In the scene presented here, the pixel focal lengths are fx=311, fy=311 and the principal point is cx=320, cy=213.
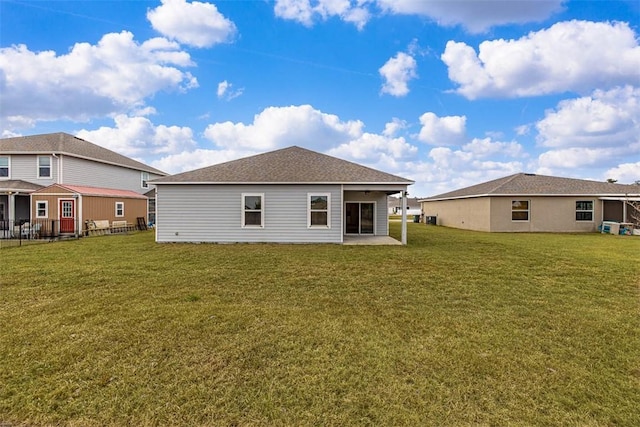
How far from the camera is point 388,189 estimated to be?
44.8ft

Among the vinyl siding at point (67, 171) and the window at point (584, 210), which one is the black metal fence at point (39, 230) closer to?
the vinyl siding at point (67, 171)

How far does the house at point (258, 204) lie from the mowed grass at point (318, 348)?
6188 mm

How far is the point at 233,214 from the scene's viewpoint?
14.0 metres

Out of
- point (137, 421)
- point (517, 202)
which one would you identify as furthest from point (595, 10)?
point (137, 421)

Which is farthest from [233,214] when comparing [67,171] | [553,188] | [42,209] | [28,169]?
[553,188]

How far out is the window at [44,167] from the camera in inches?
768

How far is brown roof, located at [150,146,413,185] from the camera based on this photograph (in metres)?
13.6

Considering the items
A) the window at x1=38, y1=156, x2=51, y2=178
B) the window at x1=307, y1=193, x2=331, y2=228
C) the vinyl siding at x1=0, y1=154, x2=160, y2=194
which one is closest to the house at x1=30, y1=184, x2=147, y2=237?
the vinyl siding at x1=0, y1=154, x2=160, y2=194

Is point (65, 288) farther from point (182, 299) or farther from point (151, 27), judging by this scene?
point (151, 27)

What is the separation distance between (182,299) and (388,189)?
397 inches

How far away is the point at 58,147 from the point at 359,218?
1948 cm

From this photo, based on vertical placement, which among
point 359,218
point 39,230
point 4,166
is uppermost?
point 4,166

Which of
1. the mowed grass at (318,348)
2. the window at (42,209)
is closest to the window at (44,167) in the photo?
the window at (42,209)

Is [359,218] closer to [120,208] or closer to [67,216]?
[120,208]
